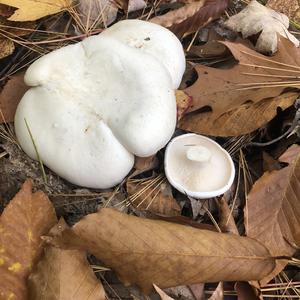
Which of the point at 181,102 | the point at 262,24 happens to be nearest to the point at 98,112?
the point at 181,102

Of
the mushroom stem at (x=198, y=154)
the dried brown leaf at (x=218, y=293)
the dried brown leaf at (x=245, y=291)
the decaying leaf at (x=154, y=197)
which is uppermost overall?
the mushroom stem at (x=198, y=154)

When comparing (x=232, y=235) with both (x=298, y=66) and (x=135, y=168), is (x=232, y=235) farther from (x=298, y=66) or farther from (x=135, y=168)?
(x=298, y=66)

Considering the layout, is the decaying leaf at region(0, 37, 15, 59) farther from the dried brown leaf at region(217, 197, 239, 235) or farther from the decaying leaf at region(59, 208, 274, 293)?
the dried brown leaf at region(217, 197, 239, 235)

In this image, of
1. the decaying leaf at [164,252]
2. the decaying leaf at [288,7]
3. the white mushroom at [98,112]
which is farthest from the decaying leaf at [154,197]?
the decaying leaf at [288,7]

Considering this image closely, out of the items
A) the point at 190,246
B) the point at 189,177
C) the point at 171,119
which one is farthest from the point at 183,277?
the point at 171,119

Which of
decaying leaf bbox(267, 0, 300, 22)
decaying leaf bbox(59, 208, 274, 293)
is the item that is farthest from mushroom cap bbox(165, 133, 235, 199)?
decaying leaf bbox(267, 0, 300, 22)

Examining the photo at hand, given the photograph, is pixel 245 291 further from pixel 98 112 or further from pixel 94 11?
pixel 94 11

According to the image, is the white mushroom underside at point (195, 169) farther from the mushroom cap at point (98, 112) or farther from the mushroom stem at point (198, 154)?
the mushroom cap at point (98, 112)
